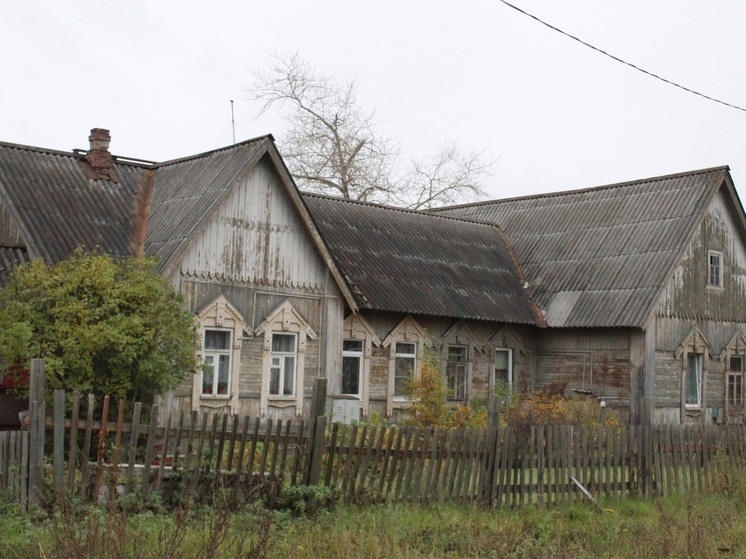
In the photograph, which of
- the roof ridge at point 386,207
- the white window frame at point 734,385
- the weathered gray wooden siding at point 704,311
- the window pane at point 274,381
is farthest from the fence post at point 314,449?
the white window frame at point 734,385

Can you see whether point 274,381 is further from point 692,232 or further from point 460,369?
point 692,232

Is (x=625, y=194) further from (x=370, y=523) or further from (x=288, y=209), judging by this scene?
(x=370, y=523)

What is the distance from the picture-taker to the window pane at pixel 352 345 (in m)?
22.7

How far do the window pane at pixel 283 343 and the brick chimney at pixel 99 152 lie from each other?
5.13m

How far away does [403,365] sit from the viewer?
2391cm

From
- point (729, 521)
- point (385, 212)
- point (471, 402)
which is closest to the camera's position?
point (729, 521)

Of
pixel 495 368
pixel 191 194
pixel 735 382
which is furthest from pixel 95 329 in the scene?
pixel 735 382

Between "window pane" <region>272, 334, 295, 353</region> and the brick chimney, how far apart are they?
513 cm

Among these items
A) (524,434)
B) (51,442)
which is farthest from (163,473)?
(524,434)

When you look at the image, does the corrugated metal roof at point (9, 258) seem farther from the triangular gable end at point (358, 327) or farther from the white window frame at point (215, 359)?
the triangular gable end at point (358, 327)

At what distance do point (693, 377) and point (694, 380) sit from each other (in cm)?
9

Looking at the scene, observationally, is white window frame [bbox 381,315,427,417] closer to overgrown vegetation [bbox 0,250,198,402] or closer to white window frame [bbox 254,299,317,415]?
white window frame [bbox 254,299,317,415]

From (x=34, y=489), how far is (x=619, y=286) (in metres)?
18.5

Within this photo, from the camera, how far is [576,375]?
1031 inches
